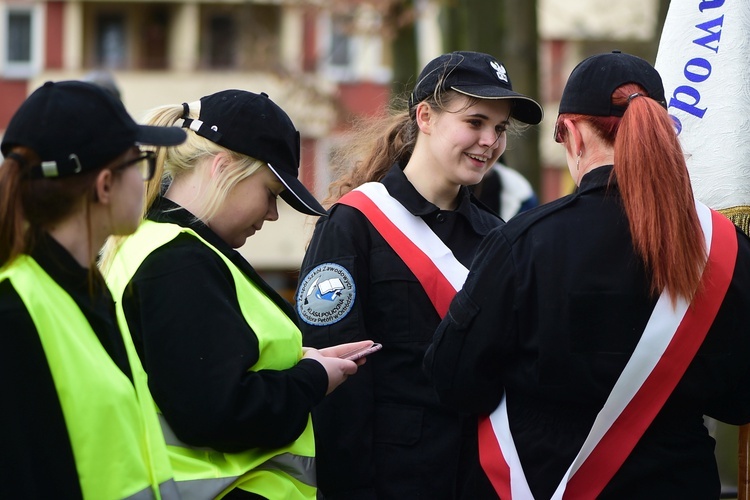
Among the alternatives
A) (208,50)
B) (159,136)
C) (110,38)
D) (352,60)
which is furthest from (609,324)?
(110,38)

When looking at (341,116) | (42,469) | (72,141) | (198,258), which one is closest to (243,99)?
(198,258)

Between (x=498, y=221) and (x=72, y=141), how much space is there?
6.77ft

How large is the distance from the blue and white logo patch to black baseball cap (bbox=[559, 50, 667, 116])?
88 centimetres

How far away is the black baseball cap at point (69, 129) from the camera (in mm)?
2639

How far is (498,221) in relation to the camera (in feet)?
14.5

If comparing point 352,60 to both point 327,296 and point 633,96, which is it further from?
point 633,96

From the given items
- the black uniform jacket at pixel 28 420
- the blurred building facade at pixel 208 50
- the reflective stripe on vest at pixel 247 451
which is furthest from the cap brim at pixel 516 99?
the blurred building facade at pixel 208 50

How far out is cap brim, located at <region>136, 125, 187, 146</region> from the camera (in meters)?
2.85

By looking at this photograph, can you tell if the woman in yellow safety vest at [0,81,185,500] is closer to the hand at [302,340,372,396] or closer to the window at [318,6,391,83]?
the hand at [302,340,372,396]

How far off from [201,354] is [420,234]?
3.89 feet

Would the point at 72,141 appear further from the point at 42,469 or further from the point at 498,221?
the point at 498,221

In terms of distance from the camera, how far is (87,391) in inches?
102

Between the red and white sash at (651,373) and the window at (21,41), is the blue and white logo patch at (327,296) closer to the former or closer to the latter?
the red and white sash at (651,373)

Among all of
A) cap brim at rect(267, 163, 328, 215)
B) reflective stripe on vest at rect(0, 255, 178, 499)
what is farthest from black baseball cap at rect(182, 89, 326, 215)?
reflective stripe on vest at rect(0, 255, 178, 499)
